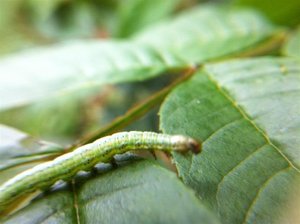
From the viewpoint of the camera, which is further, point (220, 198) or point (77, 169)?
point (77, 169)

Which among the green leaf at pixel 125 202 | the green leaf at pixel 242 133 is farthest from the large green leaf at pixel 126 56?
the green leaf at pixel 125 202

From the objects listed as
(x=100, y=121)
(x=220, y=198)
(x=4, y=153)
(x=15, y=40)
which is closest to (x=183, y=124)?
(x=220, y=198)

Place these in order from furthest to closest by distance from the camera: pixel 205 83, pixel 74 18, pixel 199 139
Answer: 1. pixel 74 18
2. pixel 205 83
3. pixel 199 139

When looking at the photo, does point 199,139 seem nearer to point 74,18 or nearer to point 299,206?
point 299,206

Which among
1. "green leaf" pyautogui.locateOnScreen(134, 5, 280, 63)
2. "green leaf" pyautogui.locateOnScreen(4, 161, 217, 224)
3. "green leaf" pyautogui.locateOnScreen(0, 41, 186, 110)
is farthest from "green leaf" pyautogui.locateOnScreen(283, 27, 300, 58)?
"green leaf" pyautogui.locateOnScreen(4, 161, 217, 224)

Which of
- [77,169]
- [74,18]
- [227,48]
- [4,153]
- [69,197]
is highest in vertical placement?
[74,18]

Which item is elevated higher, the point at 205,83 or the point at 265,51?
the point at 265,51

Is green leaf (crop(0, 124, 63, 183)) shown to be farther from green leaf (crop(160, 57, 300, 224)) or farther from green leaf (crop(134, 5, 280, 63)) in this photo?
green leaf (crop(134, 5, 280, 63))
